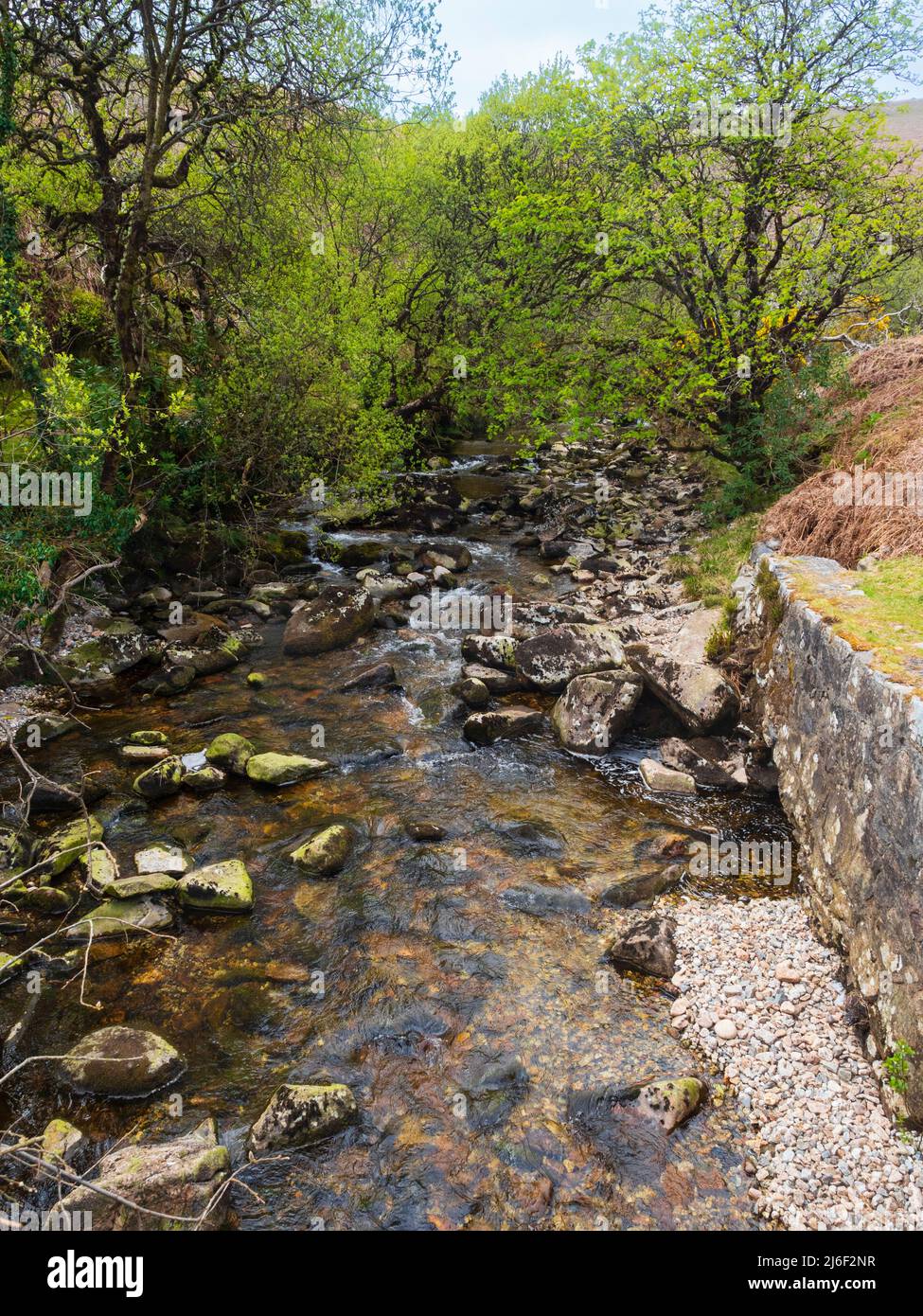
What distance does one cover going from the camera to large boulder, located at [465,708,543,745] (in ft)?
36.4

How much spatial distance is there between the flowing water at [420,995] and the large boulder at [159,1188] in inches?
10.0

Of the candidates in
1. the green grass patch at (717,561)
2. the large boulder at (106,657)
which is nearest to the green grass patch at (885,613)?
the green grass patch at (717,561)

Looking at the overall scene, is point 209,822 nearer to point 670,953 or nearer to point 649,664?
point 670,953

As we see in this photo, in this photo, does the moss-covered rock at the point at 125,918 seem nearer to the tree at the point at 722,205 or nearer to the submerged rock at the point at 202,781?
the submerged rock at the point at 202,781

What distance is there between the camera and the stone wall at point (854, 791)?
201 inches

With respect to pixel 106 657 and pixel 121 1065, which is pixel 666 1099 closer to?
pixel 121 1065

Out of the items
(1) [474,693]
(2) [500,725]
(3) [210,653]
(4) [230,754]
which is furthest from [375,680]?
(4) [230,754]

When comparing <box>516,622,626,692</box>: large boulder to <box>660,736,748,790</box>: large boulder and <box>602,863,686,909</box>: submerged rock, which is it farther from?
<box>602,863,686,909</box>: submerged rock

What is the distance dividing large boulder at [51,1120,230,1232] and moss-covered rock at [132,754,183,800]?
194 inches

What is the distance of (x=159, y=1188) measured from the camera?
466 cm

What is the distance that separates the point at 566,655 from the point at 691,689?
2424 mm

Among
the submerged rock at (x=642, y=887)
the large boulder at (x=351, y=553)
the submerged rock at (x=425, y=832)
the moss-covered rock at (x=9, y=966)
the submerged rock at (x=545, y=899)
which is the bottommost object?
the moss-covered rock at (x=9, y=966)

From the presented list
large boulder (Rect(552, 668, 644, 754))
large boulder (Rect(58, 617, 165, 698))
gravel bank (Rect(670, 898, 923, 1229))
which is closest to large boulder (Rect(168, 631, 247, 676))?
large boulder (Rect(58, 617, 165, 698))

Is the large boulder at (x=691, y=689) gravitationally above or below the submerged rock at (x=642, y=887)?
above
